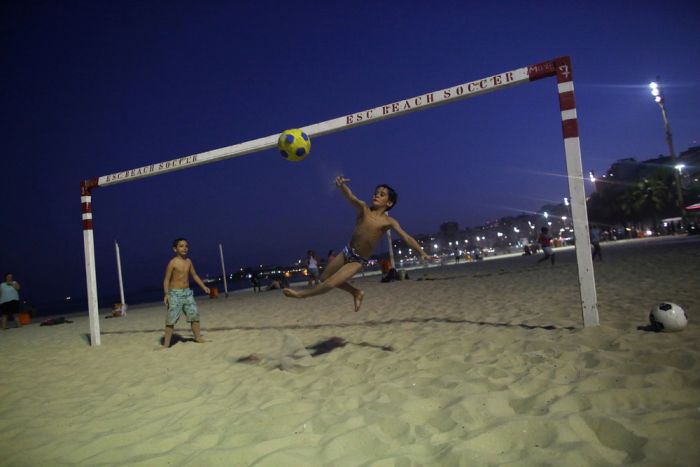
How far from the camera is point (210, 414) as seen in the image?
3.27 metres

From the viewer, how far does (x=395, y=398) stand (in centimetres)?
321

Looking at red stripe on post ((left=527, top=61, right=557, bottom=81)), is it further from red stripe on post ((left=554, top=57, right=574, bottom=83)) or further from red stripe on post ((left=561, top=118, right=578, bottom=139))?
red stripe on post ((left=561, top=118, right=578, bottom=139))

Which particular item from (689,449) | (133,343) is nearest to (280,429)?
(689,449)

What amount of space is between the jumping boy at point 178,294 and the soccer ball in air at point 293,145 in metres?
2.76

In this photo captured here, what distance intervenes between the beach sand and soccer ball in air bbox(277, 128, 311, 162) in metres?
2.64

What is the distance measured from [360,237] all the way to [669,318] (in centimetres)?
350

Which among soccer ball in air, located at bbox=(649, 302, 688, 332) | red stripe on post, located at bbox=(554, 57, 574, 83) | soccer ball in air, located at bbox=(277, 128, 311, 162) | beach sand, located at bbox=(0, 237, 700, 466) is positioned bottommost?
beach sand, located at bbox=(0, 237, 700, 466)

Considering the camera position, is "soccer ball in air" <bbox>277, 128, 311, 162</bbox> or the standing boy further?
the standing boy

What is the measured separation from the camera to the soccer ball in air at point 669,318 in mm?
3973

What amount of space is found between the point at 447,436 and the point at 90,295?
7.58 meters

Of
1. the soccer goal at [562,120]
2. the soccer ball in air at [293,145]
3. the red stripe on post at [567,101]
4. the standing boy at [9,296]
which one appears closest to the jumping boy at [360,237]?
the soccer ball in air at [293,145]

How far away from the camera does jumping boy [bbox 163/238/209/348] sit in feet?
21.4

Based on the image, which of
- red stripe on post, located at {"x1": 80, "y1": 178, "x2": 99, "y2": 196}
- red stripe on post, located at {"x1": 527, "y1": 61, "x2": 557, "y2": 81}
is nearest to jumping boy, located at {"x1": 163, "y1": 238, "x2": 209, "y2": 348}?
red stripe on post, located at {"x1": 80, "y1": 178, "x2": 99, "y2": 196}

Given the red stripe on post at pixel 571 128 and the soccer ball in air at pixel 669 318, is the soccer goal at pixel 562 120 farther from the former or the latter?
the soccer ball in air at pixel 669 318
